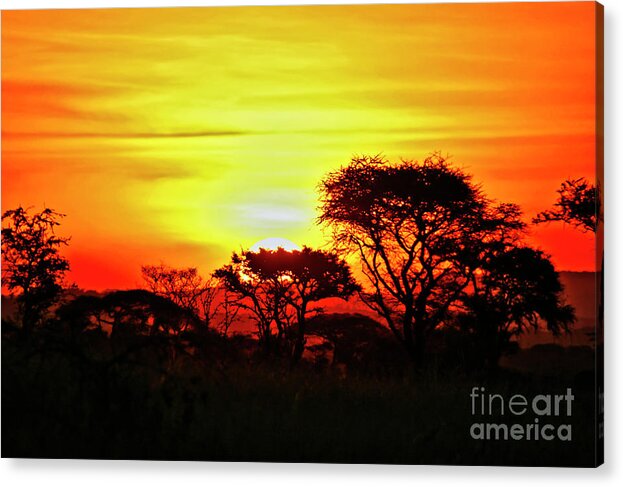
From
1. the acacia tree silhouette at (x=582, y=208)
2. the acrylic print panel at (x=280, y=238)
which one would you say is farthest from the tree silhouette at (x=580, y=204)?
the acrylic print panel at (x=280, y=238)

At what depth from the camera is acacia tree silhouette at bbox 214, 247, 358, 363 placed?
43.8ft

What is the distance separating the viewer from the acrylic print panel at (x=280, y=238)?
1302 centimetres

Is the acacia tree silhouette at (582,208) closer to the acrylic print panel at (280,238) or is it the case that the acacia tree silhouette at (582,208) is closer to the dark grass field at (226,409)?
the acrylic print panel at (280,238)

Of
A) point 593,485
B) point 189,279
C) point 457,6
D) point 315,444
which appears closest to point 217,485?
point 315,444

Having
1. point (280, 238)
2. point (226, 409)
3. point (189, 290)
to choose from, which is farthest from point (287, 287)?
point (226, 409)

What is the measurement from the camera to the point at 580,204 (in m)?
12.7

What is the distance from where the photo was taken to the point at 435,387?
1316cm

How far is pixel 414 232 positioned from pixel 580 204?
1627 millimetres

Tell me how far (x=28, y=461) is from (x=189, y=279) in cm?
209

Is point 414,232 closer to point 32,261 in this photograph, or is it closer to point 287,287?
point 287,287

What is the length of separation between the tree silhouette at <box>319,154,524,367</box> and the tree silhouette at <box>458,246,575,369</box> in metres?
0.15

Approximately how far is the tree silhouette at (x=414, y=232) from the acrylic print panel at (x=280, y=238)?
0.07 ft

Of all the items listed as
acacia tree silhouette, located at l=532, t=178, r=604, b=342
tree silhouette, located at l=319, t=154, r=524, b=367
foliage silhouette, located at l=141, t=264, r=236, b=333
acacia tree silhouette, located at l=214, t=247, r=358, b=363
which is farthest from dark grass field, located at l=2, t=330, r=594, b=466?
acacia tree silhouette, located at l=532, t=178, r=604, b=342

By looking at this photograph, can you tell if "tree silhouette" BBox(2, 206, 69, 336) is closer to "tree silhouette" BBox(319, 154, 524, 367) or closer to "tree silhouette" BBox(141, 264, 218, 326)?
"tree silhouette" BBox(141, 264, 218, 326)
